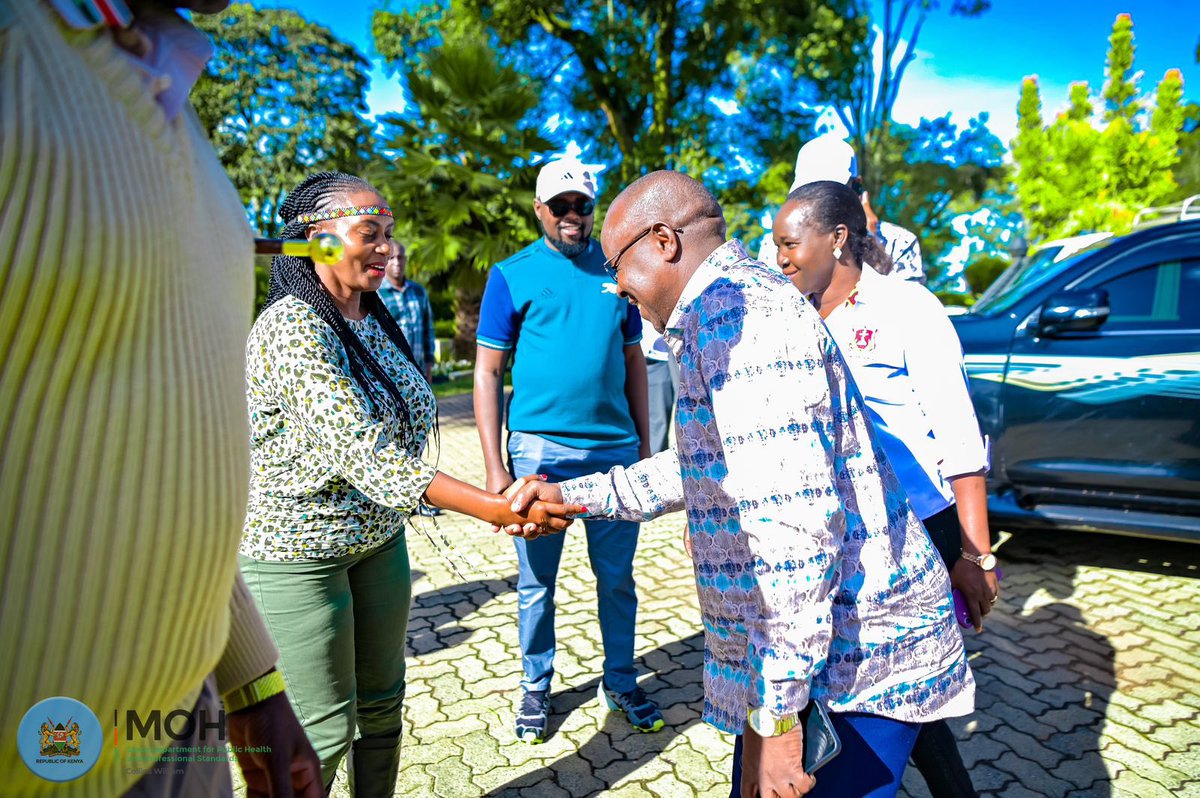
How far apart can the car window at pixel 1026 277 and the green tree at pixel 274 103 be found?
72.3ft

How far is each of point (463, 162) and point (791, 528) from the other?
13353mm

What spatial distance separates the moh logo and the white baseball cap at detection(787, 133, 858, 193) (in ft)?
12.4

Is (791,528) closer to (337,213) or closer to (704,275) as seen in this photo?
(704,275)

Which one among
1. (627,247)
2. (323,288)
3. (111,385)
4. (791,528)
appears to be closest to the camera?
(111,385)

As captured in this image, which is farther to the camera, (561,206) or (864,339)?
(561,206)

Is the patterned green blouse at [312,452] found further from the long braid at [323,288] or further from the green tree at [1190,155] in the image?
the green tree at [1190,155]

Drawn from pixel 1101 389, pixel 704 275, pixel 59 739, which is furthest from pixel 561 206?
pixel 1101 389

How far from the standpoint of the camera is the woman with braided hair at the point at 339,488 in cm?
216

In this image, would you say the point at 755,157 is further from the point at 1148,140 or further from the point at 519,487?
the point at 519,487

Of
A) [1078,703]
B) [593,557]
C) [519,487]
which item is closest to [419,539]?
[593,557]

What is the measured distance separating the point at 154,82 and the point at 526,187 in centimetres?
1320

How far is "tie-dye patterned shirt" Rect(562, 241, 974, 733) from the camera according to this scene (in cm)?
154

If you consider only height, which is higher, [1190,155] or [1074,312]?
[1190,155]

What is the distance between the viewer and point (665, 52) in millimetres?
18984
